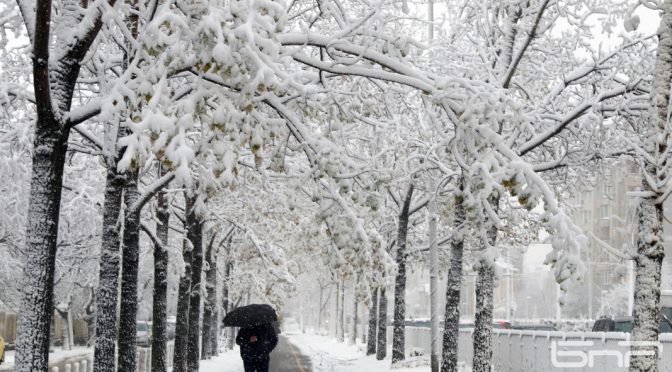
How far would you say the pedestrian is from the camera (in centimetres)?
1283

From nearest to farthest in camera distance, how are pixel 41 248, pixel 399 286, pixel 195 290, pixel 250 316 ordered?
pixel 41 248 < pixel 250 316 < pixel 195 290 < pixel 399 286

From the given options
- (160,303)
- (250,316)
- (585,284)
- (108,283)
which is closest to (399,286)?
(160,303)

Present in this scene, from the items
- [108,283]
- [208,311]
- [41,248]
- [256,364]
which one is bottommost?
[208,311]

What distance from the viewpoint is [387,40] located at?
731 centimetres

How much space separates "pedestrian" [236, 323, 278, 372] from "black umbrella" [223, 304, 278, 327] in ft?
0.99

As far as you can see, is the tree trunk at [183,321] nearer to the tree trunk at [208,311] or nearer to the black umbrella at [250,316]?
the black umbrella at [250,316]

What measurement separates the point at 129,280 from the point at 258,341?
7.37ft

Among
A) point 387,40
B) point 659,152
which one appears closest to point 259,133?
point 387,40

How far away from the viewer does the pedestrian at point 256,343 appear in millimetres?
12828

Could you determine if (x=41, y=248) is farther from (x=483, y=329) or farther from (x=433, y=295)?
(x=433, y=295)

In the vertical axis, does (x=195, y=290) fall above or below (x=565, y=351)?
above

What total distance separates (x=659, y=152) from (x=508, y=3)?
6476mm

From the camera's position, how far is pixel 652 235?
8922 mm

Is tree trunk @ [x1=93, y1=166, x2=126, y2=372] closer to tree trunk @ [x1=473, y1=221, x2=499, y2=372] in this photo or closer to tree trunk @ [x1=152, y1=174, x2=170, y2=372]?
tree trunk @ [x1=152, y1=174, x2=170, y2=372]
